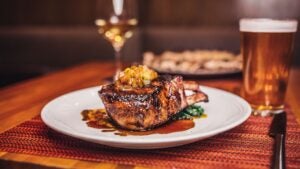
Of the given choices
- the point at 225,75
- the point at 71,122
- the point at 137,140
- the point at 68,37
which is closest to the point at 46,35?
the point at 68,37

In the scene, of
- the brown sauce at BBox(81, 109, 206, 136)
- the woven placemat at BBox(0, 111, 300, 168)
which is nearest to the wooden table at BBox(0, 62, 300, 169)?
the woven placemat at BBox(0, 111, 300, 168)

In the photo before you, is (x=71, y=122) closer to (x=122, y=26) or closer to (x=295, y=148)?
(x=295, y=148)

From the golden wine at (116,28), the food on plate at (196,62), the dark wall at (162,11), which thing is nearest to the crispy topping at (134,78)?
the food on plate at (196,62)

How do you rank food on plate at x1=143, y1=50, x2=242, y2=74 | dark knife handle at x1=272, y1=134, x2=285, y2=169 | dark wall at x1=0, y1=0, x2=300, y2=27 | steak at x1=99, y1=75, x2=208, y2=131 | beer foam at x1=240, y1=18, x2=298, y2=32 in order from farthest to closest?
1. dark wall at x1=0, y1=0, x2=300, y2=27
2. food on plate at x1=143, y1=50, x2=242, y2=74
3. beer foam at x1=240, y1=18, x2=298, y2=32
4. steak at x1=99, y1=75, x2=208, y2=131
5. dark knife handle at x1=272, y1=134, x2=285, y2=169

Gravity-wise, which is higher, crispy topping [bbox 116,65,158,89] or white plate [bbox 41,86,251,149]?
crispy topping [bbox 116,65,158,89]

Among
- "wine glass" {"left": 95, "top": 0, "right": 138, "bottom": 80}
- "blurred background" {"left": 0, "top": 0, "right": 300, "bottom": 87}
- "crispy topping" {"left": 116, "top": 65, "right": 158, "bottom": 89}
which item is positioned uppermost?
"wine glass" {"left": 95, "top": 0, "right": 138, "bottom": 80}

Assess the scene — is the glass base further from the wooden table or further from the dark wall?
the dark wall

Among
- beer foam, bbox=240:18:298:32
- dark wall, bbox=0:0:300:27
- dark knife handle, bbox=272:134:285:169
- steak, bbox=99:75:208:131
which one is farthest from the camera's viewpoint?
dark wall, bbox=0:0:300:27
